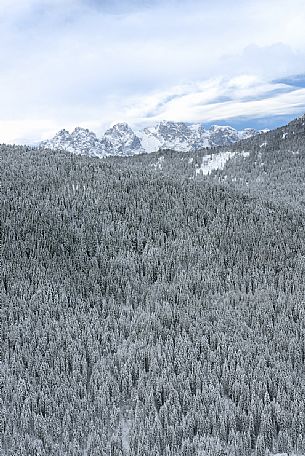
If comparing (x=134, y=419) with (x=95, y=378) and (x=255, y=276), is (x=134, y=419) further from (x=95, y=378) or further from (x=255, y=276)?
(x=255, y=276)

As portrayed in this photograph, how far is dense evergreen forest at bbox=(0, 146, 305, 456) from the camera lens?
121ft

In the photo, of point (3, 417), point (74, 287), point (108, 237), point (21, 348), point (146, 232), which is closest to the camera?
point (3, 417)

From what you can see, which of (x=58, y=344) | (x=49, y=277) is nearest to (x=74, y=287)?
(x=49, y=277)

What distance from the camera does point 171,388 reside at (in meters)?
41.3

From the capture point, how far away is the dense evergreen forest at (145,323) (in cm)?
3688

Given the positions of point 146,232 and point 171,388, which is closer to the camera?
point 171,388

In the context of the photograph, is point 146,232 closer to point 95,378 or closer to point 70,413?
point 95,378

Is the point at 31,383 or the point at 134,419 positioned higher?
the point at 31,383

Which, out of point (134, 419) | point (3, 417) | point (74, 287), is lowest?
point (134, 419)

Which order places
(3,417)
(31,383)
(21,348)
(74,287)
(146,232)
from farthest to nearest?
(146,232) < (74,287) < (21,348) < (31,383) < (3,417)

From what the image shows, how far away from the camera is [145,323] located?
2179 inches

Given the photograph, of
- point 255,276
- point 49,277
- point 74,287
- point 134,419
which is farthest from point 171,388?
point 255,276

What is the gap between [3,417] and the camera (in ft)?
117

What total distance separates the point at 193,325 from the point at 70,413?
24719mm
